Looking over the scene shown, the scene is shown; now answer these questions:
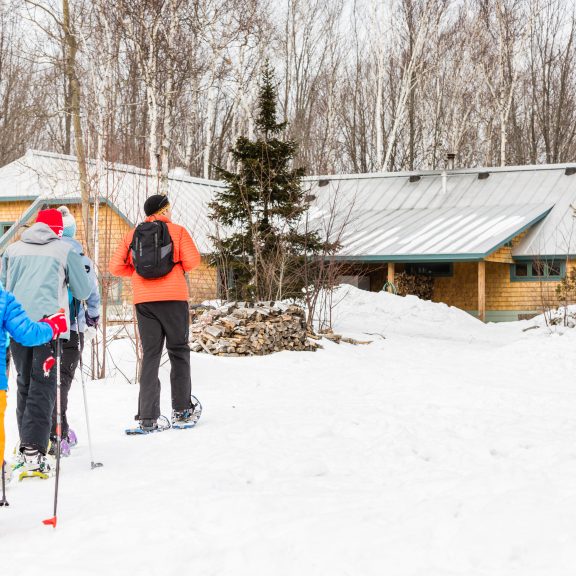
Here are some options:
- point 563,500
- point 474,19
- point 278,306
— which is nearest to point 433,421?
point 563,500

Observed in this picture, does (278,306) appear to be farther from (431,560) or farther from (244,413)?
(431,560)

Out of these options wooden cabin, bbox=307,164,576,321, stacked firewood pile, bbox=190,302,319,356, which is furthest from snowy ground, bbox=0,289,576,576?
wooden cabin, bbox=307,164,576,321

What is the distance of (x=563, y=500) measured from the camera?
14.7ft

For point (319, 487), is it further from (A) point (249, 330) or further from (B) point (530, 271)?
(B) point (530, 271)

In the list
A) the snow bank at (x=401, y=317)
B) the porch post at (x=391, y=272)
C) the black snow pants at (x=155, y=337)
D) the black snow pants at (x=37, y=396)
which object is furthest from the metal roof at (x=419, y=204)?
the black snow pants at (x=37, y=396)

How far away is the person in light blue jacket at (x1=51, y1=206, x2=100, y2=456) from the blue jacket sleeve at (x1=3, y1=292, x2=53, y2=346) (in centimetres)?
153

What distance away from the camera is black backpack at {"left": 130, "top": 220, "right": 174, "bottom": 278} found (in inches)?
266

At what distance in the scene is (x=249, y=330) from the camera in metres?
12.5

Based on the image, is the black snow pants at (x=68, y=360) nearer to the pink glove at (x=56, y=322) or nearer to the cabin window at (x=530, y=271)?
the pink glove at (x=56, y=322)

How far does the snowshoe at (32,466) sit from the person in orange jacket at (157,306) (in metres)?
1.54

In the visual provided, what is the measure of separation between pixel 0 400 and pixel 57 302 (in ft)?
4.74

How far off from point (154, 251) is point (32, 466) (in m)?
2.01

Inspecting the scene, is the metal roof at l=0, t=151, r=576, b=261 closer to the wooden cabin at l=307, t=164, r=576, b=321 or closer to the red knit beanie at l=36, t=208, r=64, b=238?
the wooden cabin at l=307, t=164, r=576, b=321

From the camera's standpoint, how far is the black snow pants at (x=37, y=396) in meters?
5.36
